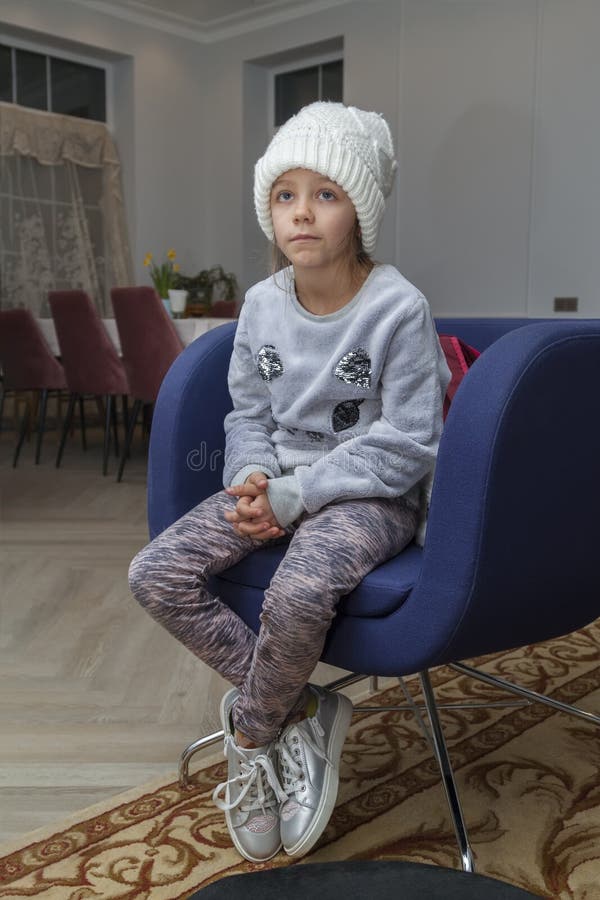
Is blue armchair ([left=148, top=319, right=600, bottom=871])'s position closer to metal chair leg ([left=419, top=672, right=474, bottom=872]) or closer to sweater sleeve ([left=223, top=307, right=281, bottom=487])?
metal chair leg ([left=419, top=672, right=474, bottom=872])

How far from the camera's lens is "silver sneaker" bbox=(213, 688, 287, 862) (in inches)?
48.2

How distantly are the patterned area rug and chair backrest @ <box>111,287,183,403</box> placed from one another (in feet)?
8.89

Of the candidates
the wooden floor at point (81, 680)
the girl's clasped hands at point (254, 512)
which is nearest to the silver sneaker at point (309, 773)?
the girl's clasped hands at point (254, 512)

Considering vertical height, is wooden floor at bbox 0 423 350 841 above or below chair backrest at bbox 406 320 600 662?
below

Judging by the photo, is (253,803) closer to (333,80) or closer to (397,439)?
(397,439)

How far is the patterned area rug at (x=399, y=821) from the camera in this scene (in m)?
1.19

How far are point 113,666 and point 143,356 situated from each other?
2408mm

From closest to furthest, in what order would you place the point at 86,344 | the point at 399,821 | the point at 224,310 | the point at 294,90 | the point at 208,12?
1. the point at 399,821
2. the point at 86,344
3. the point at 224,310
4. the point at 208,12
5. the point at 294,90

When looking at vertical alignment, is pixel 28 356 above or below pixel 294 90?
below

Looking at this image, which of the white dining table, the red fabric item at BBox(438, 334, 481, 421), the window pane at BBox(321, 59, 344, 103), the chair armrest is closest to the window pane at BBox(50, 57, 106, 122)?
the window pane at BBox(321, 59, 344, 103)

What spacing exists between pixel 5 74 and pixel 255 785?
637 cm

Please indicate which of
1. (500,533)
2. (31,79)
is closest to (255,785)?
(500,533)

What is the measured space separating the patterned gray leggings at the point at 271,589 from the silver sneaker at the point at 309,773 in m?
0.03

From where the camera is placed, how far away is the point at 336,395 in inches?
52.7
